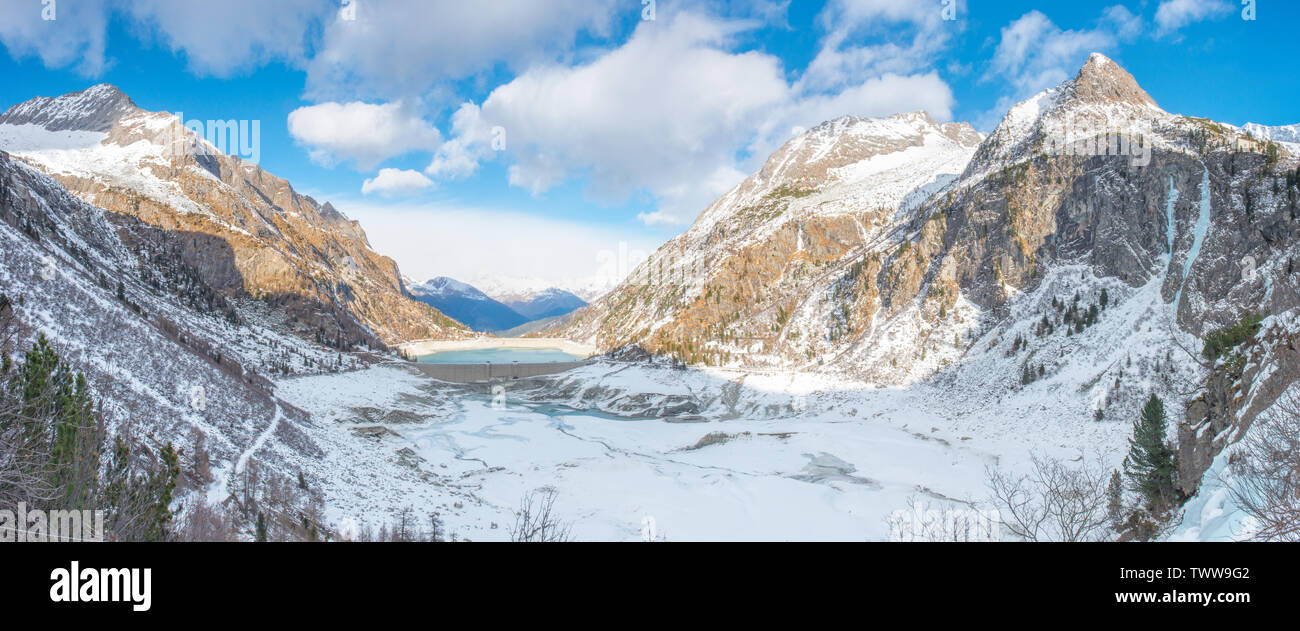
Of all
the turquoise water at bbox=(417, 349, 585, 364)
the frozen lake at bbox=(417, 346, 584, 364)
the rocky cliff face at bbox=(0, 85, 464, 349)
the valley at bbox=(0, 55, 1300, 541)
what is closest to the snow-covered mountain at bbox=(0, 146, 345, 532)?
the valley at bbox=(0, 55, 1300, 541)

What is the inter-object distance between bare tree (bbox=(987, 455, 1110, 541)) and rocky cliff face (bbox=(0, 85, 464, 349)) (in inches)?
4938

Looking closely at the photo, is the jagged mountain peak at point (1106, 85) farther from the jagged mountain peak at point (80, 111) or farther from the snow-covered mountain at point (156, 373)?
the jagged mountain peak at point (80, 111)

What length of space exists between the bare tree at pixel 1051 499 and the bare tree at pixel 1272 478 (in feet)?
22.1

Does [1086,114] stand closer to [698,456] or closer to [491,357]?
[698,456]

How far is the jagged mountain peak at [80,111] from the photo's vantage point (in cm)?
18625

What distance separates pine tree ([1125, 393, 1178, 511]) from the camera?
2620cm

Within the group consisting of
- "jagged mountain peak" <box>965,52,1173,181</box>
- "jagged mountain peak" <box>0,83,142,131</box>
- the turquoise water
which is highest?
"jagged mountain peak" <box>0,83,142,131</box>

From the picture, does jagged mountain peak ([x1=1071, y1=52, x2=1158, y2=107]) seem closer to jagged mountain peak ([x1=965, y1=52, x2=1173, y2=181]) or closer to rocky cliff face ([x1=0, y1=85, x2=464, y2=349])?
jagged mountain peak ([x1=965, y1=52, x2=1173, y2=181])

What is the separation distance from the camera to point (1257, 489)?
12.2 m

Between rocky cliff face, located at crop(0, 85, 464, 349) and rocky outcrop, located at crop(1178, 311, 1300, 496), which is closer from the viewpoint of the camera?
rocky outcrop, located at crop(1178, 311, 1300, 496)

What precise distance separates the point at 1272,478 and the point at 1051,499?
14.0 meters

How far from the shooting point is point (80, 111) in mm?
191000

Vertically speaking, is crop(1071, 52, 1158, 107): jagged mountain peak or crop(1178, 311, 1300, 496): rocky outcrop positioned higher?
crop(1071, 52, 1158, 107): jagged mountain peak

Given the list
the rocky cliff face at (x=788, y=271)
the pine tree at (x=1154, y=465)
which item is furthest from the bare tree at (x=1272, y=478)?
the rocky cliff face at (x=788, y=271)
